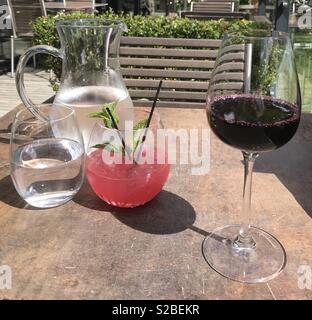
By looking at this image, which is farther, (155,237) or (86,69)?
(86,69)

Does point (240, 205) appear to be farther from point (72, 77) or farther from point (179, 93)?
point (179, 93)

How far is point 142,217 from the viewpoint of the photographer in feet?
2.81

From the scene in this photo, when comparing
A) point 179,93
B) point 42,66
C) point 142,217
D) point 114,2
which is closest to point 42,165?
point 142,217

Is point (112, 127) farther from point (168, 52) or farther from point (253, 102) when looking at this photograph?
point (168, 52)

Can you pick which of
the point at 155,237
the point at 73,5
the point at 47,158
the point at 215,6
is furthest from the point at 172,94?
the point at 215,6

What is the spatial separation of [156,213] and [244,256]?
0.19 m

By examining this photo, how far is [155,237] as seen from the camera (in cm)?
80

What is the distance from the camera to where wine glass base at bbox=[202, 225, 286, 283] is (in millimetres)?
722

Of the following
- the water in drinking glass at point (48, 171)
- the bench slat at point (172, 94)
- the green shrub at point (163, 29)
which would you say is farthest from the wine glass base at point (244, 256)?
the green shrub at point (163, 29)

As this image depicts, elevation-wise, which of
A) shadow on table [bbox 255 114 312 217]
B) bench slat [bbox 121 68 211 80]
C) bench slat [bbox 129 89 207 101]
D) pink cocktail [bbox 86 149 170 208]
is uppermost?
pink cocktail [bbox 86 149 170 208]

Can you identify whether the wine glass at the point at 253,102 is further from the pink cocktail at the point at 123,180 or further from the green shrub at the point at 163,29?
the green shrub at the point at 163,29

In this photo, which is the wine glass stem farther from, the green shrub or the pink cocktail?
the green shrub

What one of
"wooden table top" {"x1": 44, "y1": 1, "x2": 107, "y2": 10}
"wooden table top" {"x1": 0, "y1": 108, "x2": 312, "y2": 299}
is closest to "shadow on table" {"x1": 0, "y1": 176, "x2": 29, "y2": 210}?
"wooden table top" {"x1": 0, "y1": 108, "x2": 312, "y2": 299}

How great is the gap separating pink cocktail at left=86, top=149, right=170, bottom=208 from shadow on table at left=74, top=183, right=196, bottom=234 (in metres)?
0.02
